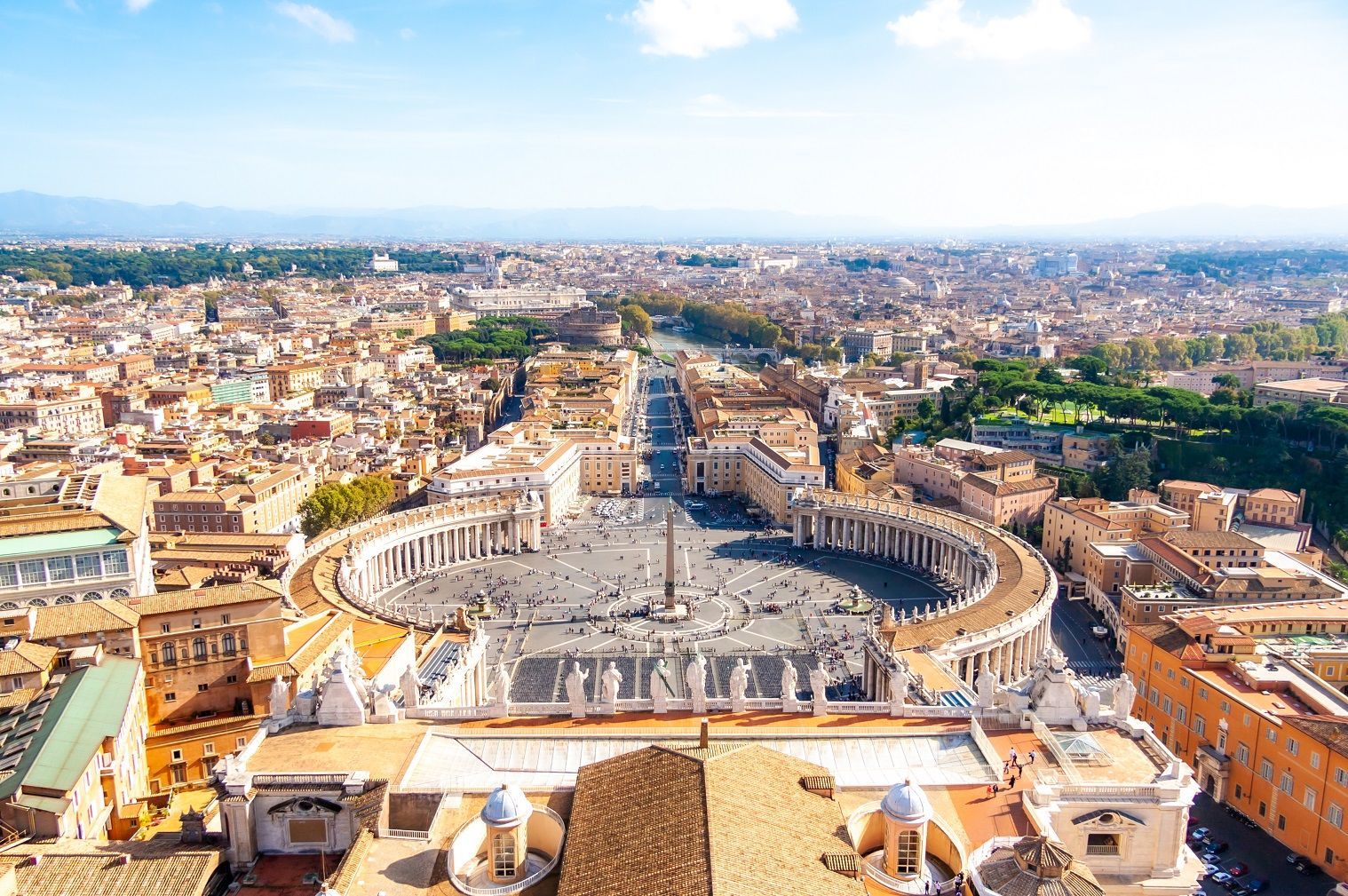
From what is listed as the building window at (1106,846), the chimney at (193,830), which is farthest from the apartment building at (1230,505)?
the chimney at (193,830)

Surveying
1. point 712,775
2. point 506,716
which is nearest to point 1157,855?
point 712,775

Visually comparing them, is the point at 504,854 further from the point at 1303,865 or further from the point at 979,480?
the point at 979,480

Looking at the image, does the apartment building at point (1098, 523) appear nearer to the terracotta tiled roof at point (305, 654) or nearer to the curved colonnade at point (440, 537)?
the curved colonnade at point (440, 537)

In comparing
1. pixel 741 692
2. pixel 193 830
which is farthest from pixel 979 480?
pixel 193 830

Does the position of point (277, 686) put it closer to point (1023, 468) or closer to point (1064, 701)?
point (1064, 701)

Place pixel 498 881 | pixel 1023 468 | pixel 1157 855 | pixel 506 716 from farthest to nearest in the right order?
pixel 1023 468, pixel 506 716, pixel 1157 855, pixel 498 881

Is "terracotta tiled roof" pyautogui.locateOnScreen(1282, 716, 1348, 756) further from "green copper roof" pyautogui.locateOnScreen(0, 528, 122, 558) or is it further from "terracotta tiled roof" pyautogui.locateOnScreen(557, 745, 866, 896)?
"green copper roof" pyautogui.locateOnScreen(0, 528, 122, 558)
